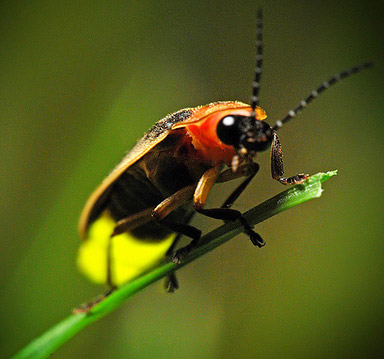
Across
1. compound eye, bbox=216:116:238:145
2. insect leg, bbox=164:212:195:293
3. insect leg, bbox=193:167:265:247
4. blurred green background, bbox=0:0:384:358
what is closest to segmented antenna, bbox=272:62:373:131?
compound eye, bbox=216:116:238:145

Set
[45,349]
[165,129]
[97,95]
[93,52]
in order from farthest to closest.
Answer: [93,52] → [97,95] → [165,129] → [45,349]

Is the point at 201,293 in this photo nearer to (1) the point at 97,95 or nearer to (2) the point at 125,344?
(2) the point at 125,344

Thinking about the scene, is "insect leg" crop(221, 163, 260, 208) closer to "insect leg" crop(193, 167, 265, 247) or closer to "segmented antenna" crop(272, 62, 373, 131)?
"insect leg" crop(193, 167, 265, 247)

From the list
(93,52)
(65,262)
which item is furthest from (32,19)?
(65,262)

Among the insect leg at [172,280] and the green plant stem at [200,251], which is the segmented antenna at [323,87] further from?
the insect leg at [172,280]

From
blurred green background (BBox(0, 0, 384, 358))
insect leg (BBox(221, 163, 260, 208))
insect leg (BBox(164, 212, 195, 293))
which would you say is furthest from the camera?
blurred green background (BBox(0, 0, 384, 358))

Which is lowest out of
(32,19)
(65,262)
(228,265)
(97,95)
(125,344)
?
(228,265)

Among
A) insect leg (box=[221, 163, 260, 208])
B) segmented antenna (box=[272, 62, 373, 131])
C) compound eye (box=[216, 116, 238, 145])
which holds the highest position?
compound eye (box=[216, 116, 238, 145])
